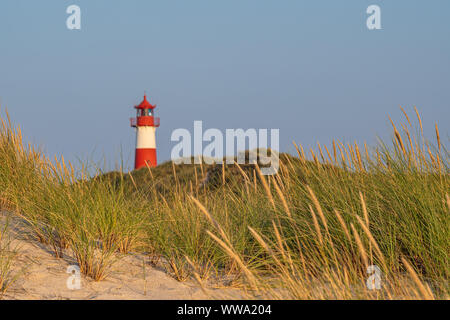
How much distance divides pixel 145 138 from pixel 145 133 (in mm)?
388

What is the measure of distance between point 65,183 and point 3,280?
169 cm

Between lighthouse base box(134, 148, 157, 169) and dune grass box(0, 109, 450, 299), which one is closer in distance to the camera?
dune grass box(0, 109, 450, 299)

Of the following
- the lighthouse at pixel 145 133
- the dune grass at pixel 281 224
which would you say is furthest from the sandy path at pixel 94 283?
the lighthouse at pixel 145 133

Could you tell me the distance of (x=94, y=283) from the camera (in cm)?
380

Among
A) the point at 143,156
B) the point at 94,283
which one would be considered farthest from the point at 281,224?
the point at 143,156

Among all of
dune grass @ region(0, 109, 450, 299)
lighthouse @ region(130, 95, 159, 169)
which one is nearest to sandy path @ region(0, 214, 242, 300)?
dune grass @ region(0, 109, 450, 299)

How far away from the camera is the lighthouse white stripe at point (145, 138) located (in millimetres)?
33469

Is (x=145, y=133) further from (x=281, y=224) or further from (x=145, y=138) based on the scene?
(x=281, y=224)

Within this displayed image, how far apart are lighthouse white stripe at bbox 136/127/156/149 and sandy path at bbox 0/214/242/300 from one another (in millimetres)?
29354

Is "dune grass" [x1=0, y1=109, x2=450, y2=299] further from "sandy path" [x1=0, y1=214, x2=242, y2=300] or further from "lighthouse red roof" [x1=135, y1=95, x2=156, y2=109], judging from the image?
→ "lighthouse red roof" [x1=135, y1=95, x2=156, y2=109]

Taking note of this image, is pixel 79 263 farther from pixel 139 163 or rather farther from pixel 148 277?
pixel 139 163

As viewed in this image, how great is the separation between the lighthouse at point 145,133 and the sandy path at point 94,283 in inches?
1144

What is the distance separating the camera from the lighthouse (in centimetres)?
3347

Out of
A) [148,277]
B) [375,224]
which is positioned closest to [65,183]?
[148,277]
